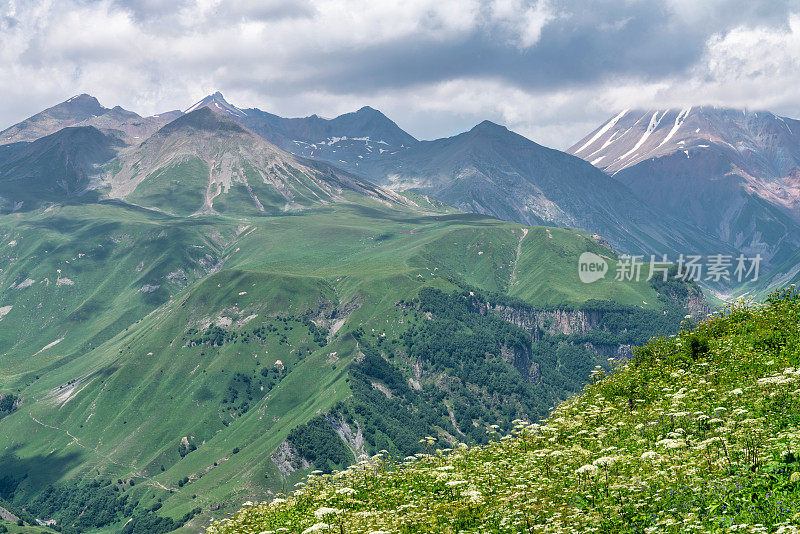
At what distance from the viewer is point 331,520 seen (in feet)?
85.7

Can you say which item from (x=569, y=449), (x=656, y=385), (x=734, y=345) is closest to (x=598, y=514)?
(x=569, y=449)

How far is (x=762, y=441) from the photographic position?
23.4 m

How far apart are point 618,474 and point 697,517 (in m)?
4.66

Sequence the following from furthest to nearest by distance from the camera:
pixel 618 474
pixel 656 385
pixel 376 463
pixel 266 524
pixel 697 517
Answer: pixel 656 385, pixel 376 463, pixel 266 524, pixel 618 474, pixel 697 517

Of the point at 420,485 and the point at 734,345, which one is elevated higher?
the point at 734,345

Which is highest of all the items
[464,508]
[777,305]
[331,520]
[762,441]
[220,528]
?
[777,305]

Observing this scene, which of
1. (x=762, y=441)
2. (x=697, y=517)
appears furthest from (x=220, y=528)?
(x=762, y=441)

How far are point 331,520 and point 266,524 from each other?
13.9 ft

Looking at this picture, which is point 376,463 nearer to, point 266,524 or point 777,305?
point 266,524

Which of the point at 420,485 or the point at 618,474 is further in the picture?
the point at 420,485

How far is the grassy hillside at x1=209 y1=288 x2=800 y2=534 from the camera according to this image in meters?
21.5

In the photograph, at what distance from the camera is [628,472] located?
2461 centimetres

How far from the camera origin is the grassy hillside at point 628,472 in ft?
70.5

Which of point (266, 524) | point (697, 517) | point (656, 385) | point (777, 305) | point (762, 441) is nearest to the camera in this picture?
point (697, 517)
